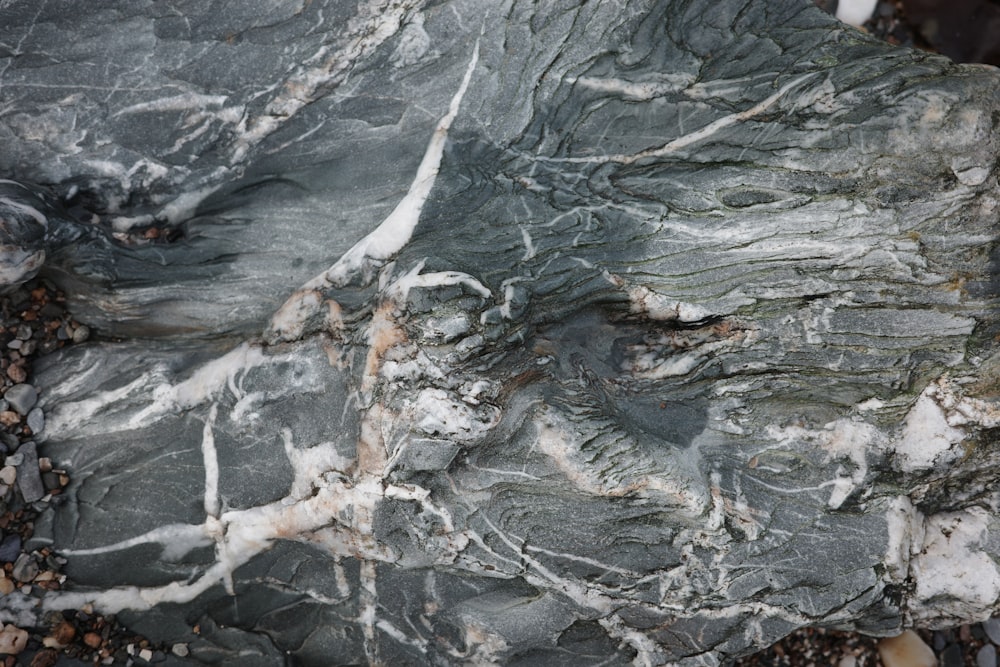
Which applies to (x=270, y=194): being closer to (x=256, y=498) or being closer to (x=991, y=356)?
(x=256, y=498)

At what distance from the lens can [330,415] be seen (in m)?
2.75

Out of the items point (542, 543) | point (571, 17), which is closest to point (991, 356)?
point (542, 543)

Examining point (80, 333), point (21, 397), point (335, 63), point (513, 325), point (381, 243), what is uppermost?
point (335, 63)

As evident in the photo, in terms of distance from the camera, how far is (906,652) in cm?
375

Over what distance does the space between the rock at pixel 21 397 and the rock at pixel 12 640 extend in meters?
0.77

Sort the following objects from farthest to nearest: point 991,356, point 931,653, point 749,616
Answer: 1. point 931,653
2. point 749,616
3. point 991,356

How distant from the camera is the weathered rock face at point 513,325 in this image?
8.57ft

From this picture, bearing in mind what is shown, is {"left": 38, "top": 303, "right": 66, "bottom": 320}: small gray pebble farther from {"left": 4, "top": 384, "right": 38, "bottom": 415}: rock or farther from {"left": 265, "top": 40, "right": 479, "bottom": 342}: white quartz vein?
{"left": 265, "top": 40, "right": 479, "bottom": 342}: white quartz vein

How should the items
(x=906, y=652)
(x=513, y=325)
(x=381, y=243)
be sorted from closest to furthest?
(x=513, y=325)
(x=381, y=243)
(x=906, y=652)

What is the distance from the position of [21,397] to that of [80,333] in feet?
1.00

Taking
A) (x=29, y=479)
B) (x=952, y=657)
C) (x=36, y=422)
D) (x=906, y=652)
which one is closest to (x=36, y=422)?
(x=36, y=422)

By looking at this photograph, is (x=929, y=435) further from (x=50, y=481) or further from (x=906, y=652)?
(x=50, y=481)

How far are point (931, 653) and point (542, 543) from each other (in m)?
2.26

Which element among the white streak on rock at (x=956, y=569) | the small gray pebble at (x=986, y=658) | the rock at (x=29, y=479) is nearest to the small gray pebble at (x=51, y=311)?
the rock at (x=29, y=479)
